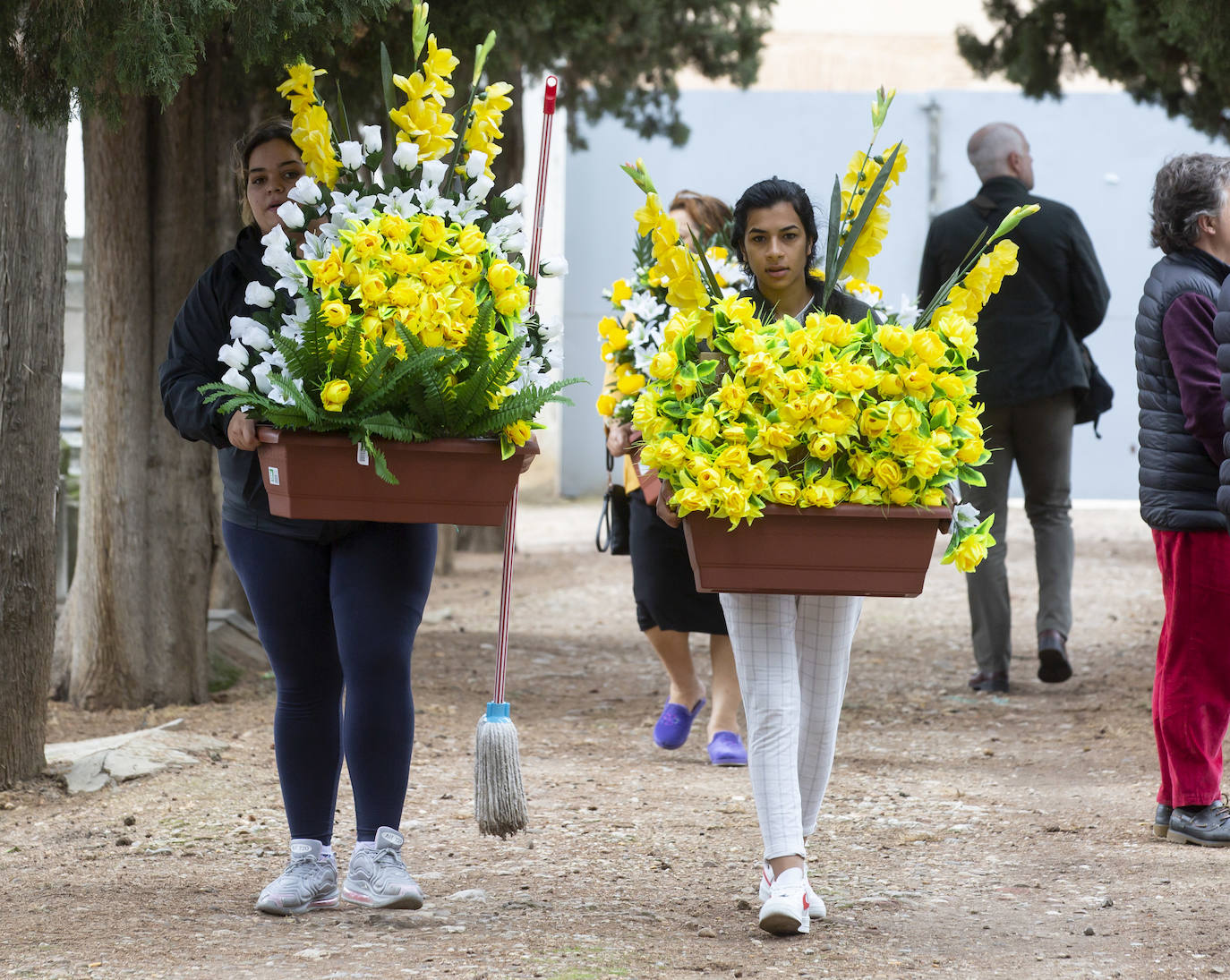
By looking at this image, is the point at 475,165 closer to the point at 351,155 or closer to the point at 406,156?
the point at 406,156

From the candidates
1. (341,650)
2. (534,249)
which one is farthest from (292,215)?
(341,650)

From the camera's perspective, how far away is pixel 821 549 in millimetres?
3611

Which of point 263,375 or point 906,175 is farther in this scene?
point 906,175

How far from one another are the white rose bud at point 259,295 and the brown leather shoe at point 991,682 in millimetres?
4954

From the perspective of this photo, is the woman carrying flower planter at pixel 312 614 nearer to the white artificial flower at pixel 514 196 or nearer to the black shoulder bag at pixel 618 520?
the white artificial flower at pixel 514 196

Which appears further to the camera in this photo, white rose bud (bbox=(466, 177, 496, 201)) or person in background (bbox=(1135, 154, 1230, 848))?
person in background (bbox=(1135, 154, 1230, 848))

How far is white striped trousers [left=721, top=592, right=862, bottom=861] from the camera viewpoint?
3.87 metres

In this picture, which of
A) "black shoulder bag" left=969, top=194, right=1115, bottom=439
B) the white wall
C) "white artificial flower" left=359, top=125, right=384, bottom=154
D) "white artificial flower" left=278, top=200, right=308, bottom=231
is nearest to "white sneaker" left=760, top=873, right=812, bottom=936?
"white artificial flower" left=278, top=200, right=308, bottom=231

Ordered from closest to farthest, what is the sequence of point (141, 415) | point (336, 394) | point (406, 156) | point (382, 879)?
point (336, 394) < point (406, 156) < point (382, 879) < point (141, 415)

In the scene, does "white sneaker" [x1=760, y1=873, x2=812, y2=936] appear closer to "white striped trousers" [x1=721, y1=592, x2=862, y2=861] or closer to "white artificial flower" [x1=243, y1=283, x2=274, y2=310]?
"white striped trousers" [x1=721, y1=592, x2=862, y2=861]

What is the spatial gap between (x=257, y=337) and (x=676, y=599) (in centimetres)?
272

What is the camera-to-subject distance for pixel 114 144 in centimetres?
691

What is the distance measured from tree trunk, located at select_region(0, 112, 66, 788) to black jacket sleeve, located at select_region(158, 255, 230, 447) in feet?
5.71

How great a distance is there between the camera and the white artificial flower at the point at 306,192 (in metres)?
3.72
